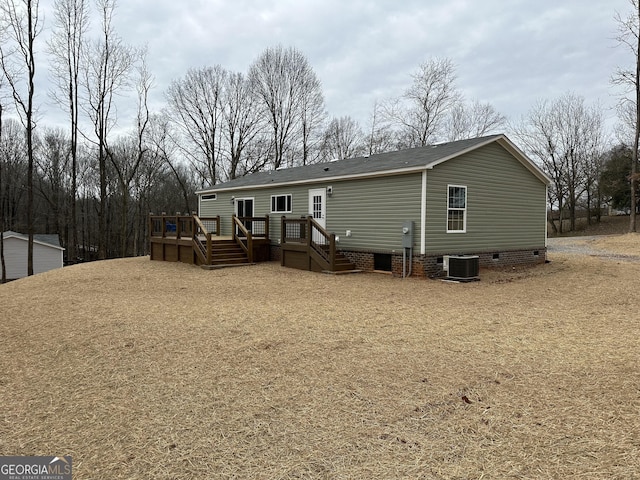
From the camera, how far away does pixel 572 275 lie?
11227 mm

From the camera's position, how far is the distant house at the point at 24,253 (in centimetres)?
2742

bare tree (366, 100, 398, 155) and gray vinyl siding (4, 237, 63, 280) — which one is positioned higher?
bare tree (366, 100, 398, 155)

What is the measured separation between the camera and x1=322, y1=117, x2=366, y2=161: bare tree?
1353 inches

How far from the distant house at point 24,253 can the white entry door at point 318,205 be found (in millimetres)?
23388

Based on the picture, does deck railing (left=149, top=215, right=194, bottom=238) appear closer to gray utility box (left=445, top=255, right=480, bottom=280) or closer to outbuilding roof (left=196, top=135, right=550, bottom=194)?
outbuilding roof (left=196, top=135, right=550, bottom=194)

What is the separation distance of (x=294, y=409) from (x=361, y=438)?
675 mm

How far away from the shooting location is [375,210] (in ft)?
39.7

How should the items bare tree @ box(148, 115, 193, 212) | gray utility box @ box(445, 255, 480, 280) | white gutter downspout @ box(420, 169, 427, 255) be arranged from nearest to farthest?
gray utility box @ box(445, 255, 480, 280) < white gutter downspout @ box(420, 169, 427, 255) < bare tree @ box(148, 115, 193, 212)

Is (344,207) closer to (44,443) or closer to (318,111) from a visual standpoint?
(44,443)

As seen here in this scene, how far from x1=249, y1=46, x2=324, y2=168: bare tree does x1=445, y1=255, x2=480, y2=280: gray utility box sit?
2167 cm

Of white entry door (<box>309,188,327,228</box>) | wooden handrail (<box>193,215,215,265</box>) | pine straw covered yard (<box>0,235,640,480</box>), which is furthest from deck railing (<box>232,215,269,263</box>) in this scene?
pine straw covered yard (<box>0,235,640,480</box>)

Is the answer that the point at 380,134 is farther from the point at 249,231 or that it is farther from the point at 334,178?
the point at 334,178

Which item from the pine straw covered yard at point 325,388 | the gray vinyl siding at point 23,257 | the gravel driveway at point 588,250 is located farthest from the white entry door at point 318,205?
the gray vinyl siding at point 23,257

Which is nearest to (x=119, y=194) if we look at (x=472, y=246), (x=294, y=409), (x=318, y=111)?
(x=318, y=111)
